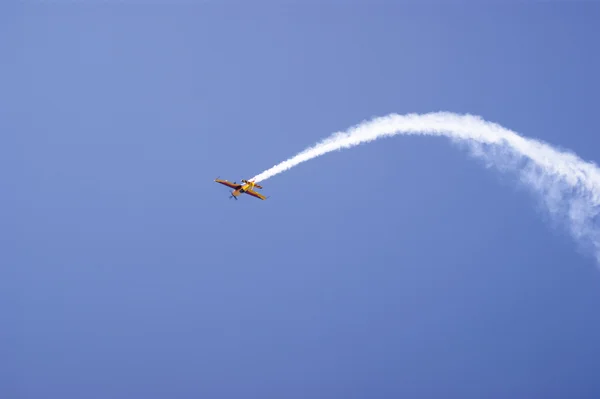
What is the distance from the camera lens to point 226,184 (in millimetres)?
57875

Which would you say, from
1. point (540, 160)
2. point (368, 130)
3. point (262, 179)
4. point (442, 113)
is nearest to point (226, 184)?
point (262, 179)

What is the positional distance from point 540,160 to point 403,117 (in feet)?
31.2

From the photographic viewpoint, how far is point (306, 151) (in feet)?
196

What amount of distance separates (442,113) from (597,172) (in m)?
10.7

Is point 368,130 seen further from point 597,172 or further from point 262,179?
point 597,172

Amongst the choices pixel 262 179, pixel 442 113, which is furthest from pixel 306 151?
pixel 442 113

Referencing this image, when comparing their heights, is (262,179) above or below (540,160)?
below

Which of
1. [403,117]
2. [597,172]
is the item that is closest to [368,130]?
[403,117]

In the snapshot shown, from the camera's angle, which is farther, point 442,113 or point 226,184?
point 442,113

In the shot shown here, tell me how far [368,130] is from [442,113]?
17.2ft

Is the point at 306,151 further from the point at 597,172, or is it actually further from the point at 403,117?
the point at 597,172

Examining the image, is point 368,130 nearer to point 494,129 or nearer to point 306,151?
point 306,151

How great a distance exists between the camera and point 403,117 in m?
61.3

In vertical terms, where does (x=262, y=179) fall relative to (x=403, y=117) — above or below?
below
